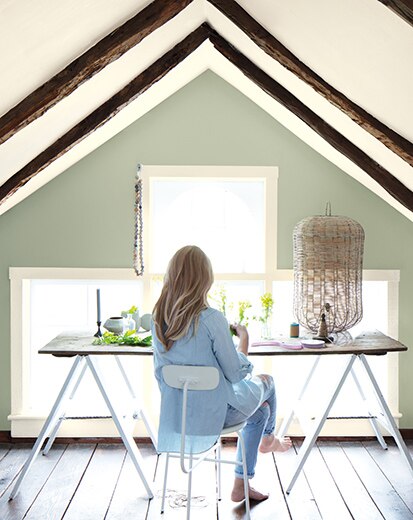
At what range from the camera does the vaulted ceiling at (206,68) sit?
114 inches

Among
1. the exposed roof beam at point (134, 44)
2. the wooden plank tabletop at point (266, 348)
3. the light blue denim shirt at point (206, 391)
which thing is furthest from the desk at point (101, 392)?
the exposed roof beam at point (134, 44)

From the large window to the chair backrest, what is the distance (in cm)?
170

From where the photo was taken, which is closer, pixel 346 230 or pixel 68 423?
pixel 346 230

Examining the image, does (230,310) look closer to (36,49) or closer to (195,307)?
(195,307)

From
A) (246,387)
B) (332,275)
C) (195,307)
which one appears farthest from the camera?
(332,275)

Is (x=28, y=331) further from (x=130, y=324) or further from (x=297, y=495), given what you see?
(x=297, y=495)

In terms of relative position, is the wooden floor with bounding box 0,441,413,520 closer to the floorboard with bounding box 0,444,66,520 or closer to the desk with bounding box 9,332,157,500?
the floorboard with bounding box 0,444,66,520

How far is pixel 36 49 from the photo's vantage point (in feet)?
9.86

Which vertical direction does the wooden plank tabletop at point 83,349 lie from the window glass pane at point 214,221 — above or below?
below

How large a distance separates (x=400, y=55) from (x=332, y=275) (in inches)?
82.3

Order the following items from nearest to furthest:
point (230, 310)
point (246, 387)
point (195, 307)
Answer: point (195, 307) < point (246, 387) < point (230, 310)

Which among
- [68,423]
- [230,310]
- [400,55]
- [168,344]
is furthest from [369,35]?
[68,423]

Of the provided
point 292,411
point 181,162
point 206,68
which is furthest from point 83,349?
point 206,68

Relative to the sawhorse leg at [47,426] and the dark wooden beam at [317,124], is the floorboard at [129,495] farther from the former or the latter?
the dark wooden beam at [317,124]
